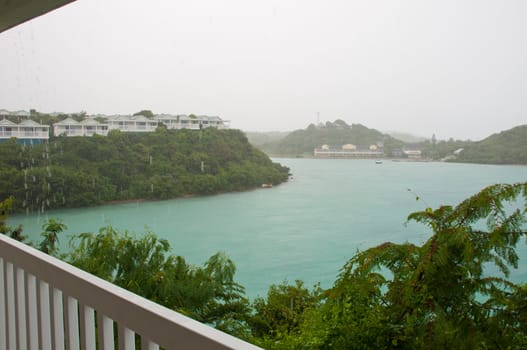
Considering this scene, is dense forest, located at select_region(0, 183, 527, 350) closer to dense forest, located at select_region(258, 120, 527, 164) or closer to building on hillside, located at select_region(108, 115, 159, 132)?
dense forest, located at select_region(258, 120, 527, 164)

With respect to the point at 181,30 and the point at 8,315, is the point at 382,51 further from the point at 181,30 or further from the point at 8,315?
the point at 8,315

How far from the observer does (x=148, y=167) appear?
2.66m

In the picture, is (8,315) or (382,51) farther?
(382,51)

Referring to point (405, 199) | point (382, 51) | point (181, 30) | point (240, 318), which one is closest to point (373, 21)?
point (382, 51)

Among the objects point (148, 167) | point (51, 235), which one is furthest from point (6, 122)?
point (148, 167)

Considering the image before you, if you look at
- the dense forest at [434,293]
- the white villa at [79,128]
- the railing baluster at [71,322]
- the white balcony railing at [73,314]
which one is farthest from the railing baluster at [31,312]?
the white villa at [79,128]

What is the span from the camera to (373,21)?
1.94m

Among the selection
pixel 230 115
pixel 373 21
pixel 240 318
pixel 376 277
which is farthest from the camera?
pixel 230 115

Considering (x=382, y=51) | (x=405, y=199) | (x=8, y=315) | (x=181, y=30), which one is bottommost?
(x=8, y=315)

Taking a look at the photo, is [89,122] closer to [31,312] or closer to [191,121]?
[191,121]

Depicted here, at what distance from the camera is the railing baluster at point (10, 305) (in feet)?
4.09

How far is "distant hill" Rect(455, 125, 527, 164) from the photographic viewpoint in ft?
5.02

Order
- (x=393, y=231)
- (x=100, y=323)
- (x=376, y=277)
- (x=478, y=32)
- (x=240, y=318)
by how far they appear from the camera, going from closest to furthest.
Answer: (x=100, y=323), (x=376, y=277), (x=478, y=32), (x=393, y=231), (x=240, y=318)

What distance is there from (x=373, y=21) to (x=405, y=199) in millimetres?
805
